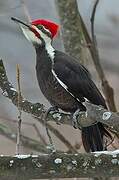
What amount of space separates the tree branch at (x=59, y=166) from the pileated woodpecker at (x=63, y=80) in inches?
25.3

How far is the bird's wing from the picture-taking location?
1903 millimetres

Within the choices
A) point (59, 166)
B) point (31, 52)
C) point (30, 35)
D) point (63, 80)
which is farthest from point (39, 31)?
point (31, 52)

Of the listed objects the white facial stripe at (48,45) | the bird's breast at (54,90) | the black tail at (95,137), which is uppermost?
the white facial stripe at (48,45)

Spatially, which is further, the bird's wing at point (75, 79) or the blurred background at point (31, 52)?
the blurred background at point (31, 52)

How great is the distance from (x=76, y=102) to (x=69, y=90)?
0.06 metres

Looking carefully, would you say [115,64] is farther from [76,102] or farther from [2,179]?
[2,179]

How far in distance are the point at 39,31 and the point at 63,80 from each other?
0.21m

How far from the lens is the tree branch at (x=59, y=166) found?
1.18 m

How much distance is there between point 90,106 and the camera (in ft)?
4.21

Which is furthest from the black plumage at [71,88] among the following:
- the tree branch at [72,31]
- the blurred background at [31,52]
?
the blurred background at [31,52]

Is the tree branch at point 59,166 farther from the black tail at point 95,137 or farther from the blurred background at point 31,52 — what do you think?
the blurred background at point 31,52

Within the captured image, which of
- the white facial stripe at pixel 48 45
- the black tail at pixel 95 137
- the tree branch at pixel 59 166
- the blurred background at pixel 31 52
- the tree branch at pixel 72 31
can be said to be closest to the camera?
the tree branch at pixel 59 166

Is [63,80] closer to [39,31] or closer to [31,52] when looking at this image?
[39,31]

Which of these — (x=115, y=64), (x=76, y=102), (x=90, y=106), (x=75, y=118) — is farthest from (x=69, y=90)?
Answer: (x=115, y=64)
